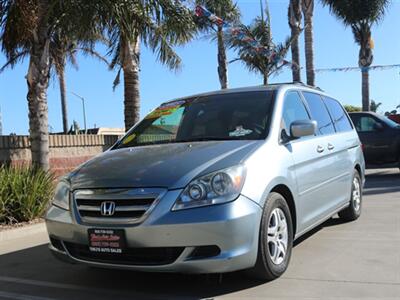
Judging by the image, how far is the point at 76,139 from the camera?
12.3 meters

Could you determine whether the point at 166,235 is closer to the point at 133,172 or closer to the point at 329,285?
the point at 133,172

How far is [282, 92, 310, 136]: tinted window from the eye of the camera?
17.9 feet

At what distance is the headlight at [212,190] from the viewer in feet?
13.7

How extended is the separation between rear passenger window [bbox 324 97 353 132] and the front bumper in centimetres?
310

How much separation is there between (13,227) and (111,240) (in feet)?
13.2

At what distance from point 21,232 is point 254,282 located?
165 inches

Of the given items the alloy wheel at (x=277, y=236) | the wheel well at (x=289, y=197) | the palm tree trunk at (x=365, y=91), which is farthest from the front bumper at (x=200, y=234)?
the palm tree trunk at (x=365, y=91)

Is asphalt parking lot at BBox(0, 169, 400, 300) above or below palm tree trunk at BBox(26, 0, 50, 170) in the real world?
below

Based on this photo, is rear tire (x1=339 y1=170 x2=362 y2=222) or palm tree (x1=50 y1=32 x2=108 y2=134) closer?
rear tire (x1=339 y1=170 x2=362 y2=222)

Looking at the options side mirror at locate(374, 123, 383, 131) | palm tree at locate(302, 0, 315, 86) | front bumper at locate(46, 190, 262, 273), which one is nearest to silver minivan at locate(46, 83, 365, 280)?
front bumper at locate(46, 190, 262, 273)

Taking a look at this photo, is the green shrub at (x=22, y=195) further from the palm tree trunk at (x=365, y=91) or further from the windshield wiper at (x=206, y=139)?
the palm tree trunk at (x=365, y=91)

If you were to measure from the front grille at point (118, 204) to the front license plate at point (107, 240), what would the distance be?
8cm

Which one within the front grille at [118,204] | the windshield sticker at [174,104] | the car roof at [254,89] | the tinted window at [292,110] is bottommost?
the front grille at [118,204]

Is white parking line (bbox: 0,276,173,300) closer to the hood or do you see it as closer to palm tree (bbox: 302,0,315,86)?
the hood
